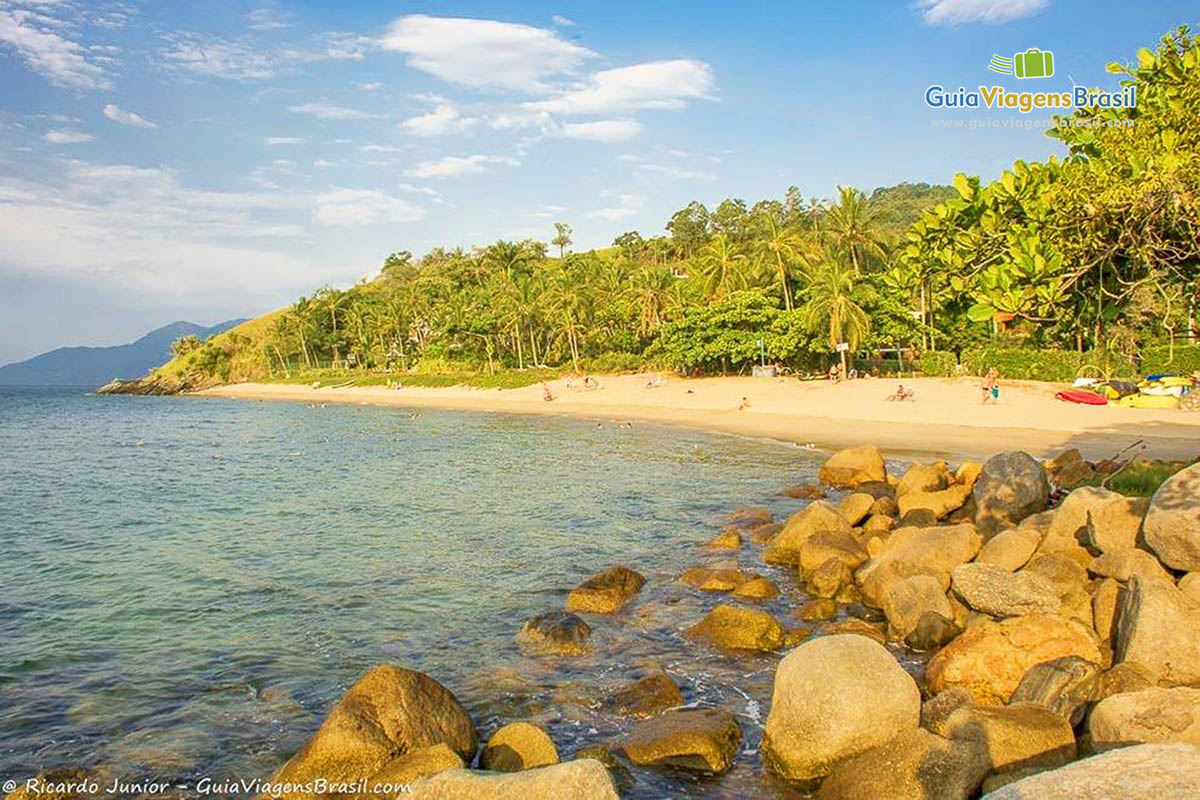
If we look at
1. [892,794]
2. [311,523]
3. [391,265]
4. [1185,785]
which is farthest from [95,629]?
[391,265]

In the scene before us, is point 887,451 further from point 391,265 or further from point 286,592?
point 391,265

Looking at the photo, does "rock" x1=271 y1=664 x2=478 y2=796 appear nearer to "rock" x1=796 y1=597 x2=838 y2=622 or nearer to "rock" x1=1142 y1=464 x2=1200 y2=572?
"rock" x1=796 y1=597 x2=838 y2=622

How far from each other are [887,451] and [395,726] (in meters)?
25.4

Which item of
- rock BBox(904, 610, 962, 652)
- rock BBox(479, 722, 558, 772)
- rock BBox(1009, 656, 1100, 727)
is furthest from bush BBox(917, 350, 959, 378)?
rock BBox(479, 722, 558, 772)

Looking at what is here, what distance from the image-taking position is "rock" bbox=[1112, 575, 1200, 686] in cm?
809

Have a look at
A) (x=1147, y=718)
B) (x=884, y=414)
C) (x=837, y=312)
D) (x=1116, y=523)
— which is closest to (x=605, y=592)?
(x=1116, y=523)

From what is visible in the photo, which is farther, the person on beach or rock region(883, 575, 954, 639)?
the person on beach

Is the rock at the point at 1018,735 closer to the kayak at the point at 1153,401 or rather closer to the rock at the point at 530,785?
the rock at the point at 530,785

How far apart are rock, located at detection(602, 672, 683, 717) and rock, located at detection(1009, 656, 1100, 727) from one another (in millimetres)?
3745

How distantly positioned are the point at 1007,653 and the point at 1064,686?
97cm

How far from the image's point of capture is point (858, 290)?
52844 millimetres

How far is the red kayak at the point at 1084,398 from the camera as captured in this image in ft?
110

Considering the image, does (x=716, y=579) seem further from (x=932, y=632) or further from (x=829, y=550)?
(x=932, y=632)

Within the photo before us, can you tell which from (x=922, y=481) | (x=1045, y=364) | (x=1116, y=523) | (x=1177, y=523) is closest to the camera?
(x=1177, y=523)
